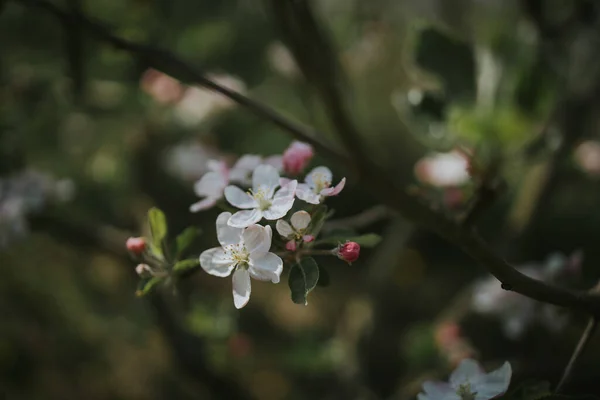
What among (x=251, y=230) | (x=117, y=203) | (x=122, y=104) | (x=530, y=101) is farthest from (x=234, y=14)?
(x=251, y=230)

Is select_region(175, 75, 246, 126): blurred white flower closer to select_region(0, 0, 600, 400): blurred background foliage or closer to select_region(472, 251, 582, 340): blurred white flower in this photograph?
select_region(0, 0, 600, 400): blurred background foliage

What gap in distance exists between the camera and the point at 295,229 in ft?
1.45

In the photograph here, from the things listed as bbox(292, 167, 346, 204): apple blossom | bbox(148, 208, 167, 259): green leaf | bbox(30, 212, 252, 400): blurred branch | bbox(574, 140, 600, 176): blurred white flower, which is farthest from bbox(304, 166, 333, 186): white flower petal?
bbox(574, 140, 600, 176): blurred white flower

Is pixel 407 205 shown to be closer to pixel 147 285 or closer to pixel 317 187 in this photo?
pixel 317 187

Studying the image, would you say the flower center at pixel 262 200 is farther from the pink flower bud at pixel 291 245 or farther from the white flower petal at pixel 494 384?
the white flower petal at pixel 494 384

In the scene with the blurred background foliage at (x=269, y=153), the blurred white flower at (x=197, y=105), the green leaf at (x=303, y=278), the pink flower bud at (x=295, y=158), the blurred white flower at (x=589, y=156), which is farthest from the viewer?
the blurred white flower at (x=197, y=105)

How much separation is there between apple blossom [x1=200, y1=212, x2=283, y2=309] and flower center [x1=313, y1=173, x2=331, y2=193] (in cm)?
5

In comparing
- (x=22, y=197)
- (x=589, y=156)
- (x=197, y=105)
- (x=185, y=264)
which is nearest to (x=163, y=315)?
(x=22, y=197)

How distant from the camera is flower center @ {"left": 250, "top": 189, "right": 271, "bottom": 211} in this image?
45 centimetres

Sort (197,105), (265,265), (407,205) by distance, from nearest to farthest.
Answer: (265,265)
(407,205)
(197,105)

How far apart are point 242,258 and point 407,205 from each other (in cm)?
17

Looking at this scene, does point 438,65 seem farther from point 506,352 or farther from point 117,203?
point 117,203

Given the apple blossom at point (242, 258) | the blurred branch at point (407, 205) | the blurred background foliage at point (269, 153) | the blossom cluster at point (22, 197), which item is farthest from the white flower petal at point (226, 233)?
the blossom cluster at point (22, 197)

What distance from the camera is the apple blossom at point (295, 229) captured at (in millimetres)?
433
